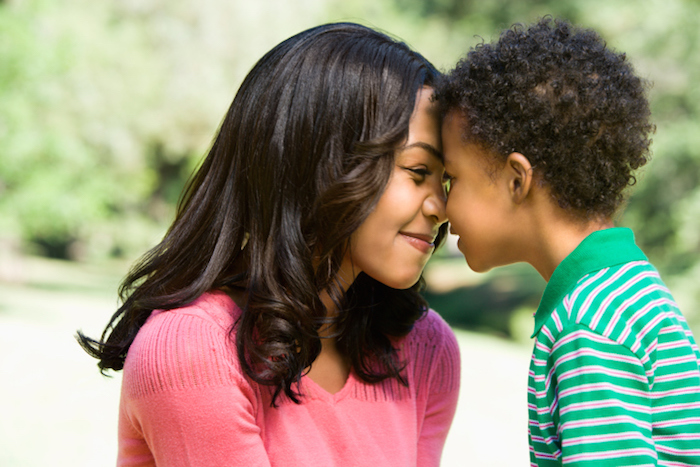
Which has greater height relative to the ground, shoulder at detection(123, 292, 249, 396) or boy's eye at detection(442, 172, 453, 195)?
boy's eye at detection(442, 172, 453, 195)

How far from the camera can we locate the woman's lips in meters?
1.96

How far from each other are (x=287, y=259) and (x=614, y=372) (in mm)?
885

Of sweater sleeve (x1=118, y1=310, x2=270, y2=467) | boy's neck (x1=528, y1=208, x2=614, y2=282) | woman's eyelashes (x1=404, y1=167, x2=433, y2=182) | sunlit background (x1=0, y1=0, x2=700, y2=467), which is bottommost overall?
sweater sleeve (x1=118, y1=310, x2=270, y2=467)

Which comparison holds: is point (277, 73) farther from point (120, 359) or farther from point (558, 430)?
point (558, 430)

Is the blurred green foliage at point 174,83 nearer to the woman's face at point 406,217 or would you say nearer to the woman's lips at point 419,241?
the woman's face at point 406,217

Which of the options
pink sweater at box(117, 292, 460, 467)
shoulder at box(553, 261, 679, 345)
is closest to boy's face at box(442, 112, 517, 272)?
shoulder at box(553, 261, 679, 345)

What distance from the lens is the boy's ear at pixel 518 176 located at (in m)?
1.95

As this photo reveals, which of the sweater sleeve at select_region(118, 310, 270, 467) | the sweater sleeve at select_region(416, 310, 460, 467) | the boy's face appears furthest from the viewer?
the sweater sleeve at select_region(416, 310, 460, 467)

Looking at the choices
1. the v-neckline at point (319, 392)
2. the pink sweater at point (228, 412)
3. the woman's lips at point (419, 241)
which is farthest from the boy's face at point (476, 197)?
the v-neckline at point (319, 392)

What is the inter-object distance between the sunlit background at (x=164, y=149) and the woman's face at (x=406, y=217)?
535 cm

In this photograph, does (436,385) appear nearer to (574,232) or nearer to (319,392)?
(319,392)

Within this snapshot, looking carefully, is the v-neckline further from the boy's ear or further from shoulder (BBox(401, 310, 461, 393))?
the boy's ear

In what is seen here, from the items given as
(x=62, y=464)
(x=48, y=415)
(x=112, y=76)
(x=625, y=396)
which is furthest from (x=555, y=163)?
(x=112, y=76)

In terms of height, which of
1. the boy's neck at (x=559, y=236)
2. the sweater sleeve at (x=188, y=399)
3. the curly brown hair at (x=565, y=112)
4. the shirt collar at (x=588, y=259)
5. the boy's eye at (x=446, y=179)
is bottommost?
the sweater sleeve at (x=188, y=399)
